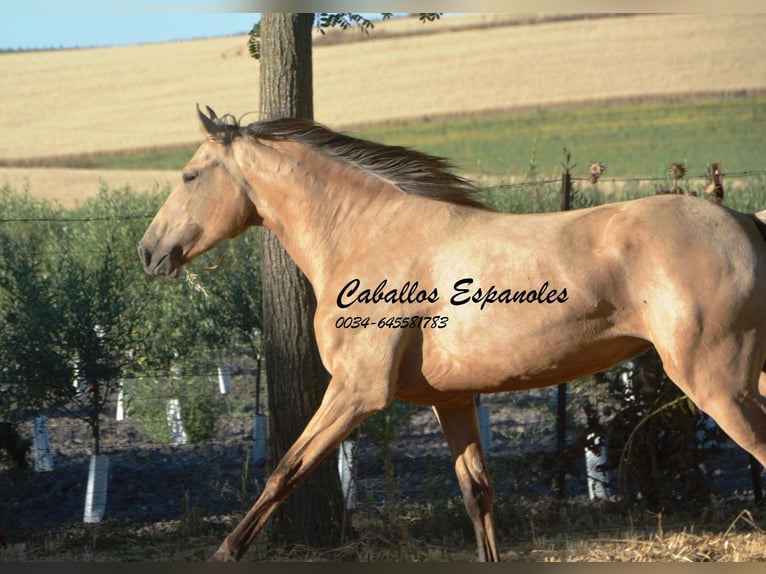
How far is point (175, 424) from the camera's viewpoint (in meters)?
9.02

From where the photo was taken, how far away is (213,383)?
10.5 meters

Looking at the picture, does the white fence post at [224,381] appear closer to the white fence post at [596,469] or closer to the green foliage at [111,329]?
the green foliage at [111,329]

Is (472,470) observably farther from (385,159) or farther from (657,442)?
(657,442)

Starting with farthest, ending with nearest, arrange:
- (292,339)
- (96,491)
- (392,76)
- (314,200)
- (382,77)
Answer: (392,76), (382,77), (96,491), (292,339), (314,200)

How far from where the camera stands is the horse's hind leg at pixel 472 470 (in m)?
5.19

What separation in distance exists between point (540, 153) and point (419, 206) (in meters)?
15.9

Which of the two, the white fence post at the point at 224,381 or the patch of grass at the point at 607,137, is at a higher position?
the patch of grass at the point at 607,137

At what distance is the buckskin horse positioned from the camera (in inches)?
172

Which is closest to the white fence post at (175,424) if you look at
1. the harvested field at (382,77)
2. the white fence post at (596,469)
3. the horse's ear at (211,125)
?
the white fence post at (596,469)

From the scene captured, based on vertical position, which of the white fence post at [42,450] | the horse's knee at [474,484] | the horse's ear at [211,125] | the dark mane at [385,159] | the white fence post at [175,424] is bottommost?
the horse's knee at [474,484]

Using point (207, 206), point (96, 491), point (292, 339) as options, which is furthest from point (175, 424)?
point (207, 206)

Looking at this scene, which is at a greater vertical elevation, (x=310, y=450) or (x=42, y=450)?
(x=42, y=450)

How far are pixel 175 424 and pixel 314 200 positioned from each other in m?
4.55

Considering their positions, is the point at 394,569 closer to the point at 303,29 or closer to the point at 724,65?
the point at 303,29
